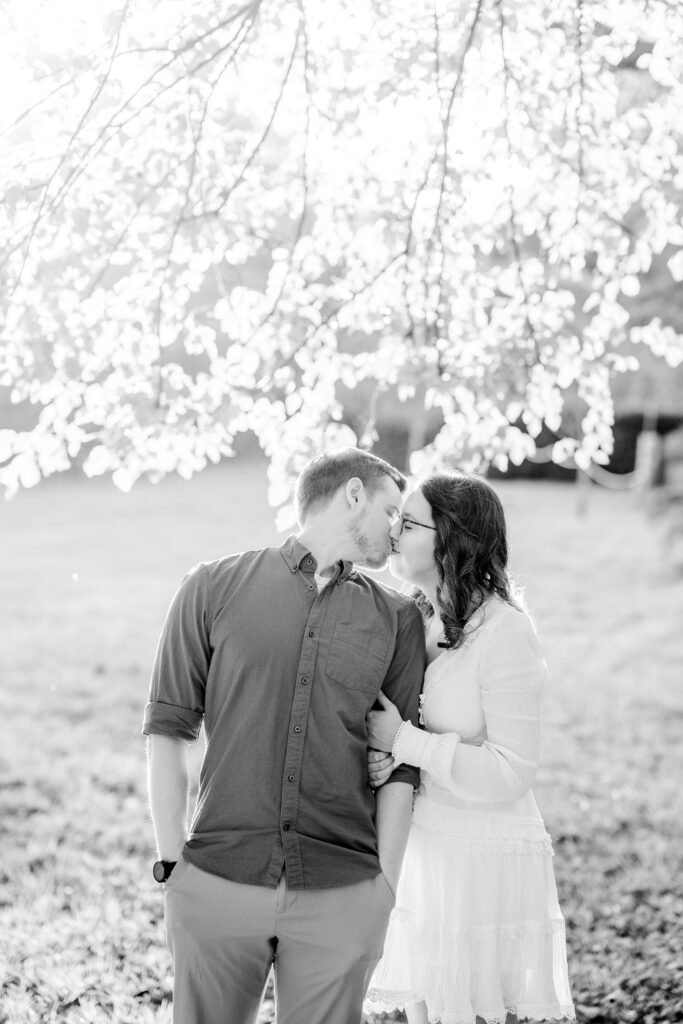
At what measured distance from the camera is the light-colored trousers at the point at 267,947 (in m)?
2.69

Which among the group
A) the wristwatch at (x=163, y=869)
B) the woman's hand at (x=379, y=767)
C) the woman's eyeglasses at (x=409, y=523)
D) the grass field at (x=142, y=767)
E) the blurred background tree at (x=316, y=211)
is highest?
the blurred background tree at (x=316, y=211)

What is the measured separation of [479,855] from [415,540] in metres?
0.97

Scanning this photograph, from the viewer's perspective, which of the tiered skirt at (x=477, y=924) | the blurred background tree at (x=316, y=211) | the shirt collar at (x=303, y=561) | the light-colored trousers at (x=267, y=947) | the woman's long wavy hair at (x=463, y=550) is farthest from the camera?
the blurred background tree at (x=316, y=211)

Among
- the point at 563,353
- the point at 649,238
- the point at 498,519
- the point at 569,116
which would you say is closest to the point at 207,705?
the point at 498,519

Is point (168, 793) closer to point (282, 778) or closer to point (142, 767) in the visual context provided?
point (282, 778)

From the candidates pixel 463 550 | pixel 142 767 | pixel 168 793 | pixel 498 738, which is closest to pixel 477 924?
pixel 498 738

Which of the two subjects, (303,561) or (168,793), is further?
(303,561)

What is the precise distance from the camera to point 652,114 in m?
4.67

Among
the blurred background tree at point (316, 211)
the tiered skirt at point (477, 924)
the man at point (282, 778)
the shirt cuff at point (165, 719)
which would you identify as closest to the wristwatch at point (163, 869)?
the man at point (282, 778)

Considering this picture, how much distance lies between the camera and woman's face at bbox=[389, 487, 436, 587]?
319 cm

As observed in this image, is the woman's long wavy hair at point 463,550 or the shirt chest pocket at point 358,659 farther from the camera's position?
the woman's long wavy hair at point 463,550

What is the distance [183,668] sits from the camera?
2.87 metres

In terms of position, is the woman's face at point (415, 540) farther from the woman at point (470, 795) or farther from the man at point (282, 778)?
the man at point (282, 778)

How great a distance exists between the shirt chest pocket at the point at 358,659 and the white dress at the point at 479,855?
0.21 m
